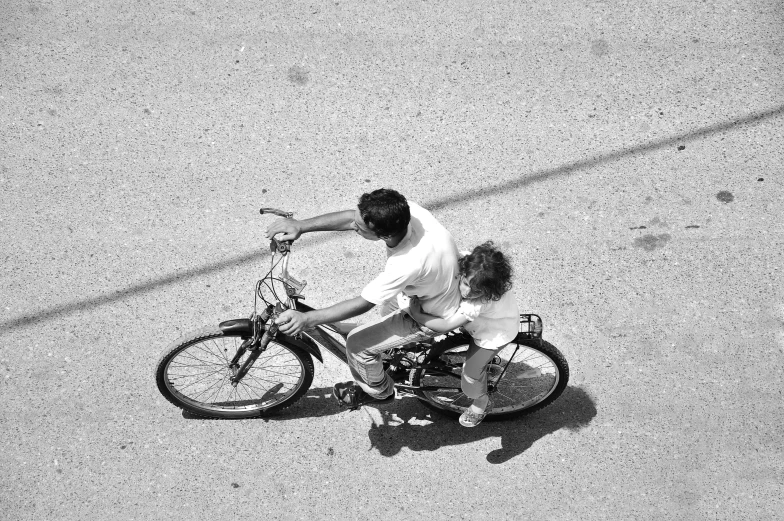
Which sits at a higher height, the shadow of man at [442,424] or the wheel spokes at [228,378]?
the wheel spokes at [228,378]

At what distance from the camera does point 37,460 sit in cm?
474

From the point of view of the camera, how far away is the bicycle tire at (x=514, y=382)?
15.0 ft

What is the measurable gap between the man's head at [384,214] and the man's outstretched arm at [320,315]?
1.25ft

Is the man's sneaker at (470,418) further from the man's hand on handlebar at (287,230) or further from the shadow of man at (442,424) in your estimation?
the man's hand on handlebar at (287,230)

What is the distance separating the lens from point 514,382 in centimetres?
509

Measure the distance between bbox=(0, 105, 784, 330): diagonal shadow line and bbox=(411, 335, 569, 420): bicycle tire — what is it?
1494 millimetres

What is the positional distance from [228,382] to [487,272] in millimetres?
2101

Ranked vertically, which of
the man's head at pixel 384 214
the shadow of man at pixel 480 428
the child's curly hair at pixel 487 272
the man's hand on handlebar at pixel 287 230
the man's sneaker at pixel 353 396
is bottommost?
the shadow of man at pixel 480 428

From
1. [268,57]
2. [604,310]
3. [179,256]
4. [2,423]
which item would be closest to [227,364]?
[179,256]

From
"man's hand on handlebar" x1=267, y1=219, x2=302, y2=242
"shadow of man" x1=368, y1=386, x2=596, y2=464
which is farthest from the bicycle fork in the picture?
"shadow of man" x1=368, y1=386, x2=596, y2=464

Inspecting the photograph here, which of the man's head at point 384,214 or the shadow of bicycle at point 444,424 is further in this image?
the shadow of bicycle at point 444,424

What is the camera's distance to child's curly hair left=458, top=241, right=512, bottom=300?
152 inches

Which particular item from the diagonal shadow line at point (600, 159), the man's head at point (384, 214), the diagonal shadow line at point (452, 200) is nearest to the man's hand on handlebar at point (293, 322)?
the man's head at point (384, 214)

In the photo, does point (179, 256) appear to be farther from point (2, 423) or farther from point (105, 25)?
point (105, 25)
